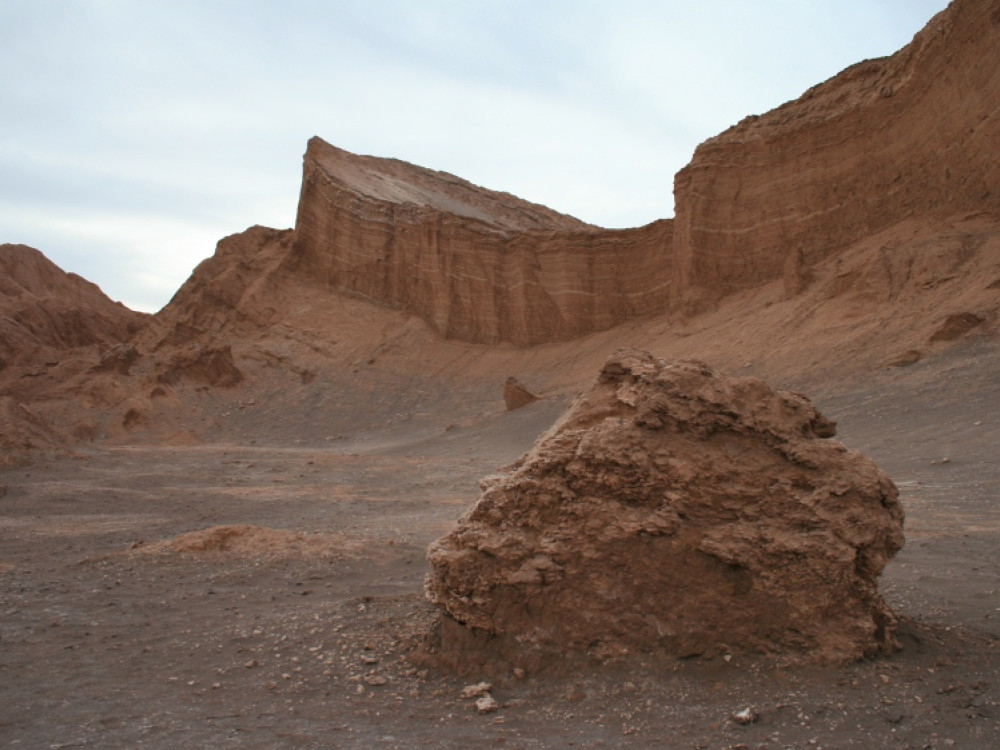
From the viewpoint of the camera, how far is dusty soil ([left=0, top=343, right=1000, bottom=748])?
359 centimetres

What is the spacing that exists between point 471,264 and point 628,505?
107 ft

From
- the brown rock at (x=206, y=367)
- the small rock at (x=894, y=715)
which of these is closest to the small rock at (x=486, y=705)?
the small rock at (x=894, y=715)

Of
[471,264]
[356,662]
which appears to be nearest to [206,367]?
[471,264]

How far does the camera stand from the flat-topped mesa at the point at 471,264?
33.6 m

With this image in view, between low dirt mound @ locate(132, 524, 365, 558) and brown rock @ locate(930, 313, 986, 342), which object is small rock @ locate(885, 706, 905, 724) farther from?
brown rock @ locate(930, 313, 986, 342)

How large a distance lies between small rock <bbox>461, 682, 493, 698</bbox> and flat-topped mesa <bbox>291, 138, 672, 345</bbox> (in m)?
29.0

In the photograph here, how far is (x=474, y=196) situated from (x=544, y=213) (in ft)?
19.2

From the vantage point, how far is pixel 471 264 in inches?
1438

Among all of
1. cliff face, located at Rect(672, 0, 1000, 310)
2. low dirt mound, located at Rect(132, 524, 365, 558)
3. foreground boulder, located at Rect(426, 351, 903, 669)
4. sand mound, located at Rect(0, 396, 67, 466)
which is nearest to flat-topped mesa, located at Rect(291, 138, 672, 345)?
cliff face, located at Rect(672, 0, 1000, 310)

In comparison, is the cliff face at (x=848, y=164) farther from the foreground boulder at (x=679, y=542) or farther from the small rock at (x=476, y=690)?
the small rock at (x=476, y=690)

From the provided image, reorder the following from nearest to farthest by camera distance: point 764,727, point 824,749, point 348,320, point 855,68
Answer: point 824,749, point 764,727, point 855,68, point 348,320

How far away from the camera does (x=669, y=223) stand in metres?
32.0

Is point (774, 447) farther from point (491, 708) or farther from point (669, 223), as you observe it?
point (669, 223)

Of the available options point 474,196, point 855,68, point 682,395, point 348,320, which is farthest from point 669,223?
point 682,395
